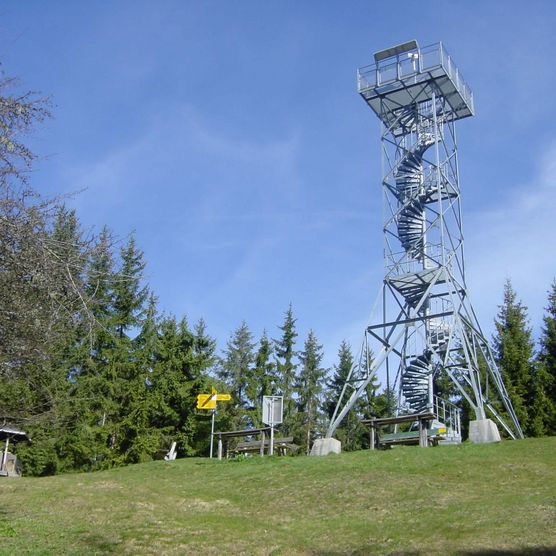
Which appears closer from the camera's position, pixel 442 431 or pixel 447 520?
pixel 447 520

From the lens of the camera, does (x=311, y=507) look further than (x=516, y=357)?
No

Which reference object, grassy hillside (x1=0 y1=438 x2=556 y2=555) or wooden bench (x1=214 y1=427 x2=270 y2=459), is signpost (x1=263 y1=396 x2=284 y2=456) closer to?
wooden bench (x1=214 y1=427 x2=270 y2=459)

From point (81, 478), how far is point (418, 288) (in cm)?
1466

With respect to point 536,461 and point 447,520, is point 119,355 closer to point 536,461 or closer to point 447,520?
point 536,461

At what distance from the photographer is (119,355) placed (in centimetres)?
3472

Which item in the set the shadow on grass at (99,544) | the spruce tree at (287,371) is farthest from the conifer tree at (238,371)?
the shadow on grass at (99,544)

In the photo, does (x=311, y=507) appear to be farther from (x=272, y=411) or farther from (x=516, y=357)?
(x=516, y=357)

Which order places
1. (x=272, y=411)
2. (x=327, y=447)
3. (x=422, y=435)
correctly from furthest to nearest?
(x=272, y=411), (x=327, y=447), (x=422, y=435)

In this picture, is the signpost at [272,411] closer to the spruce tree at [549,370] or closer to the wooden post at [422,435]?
the wooden post at [422,435]

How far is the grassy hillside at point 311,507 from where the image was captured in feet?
37.6

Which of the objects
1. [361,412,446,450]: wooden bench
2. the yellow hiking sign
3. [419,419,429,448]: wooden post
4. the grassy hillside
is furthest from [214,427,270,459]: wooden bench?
[419,419,429,448]: wooden post

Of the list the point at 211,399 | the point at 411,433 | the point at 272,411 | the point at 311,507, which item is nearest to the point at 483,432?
the point at 411,433

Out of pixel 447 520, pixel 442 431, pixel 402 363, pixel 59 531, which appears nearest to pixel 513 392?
pixel 402 363

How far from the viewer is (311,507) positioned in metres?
14.9
